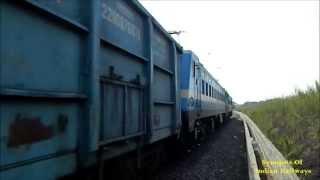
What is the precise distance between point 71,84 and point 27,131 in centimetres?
76

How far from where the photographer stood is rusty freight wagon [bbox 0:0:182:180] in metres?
2.88

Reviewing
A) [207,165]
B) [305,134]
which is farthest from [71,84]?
[305,134]

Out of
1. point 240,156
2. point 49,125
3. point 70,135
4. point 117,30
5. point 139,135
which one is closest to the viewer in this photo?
point 49,125

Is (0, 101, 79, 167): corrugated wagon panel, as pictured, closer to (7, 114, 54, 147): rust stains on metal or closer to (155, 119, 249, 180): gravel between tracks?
(7, 114, 54, 147): rust stains on metal

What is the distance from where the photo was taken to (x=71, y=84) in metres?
3.69

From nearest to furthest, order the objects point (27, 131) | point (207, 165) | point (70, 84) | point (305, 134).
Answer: point (27, 131) → point (70, 84) → point (207, 165) → point (305, 134)

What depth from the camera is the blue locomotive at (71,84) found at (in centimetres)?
288

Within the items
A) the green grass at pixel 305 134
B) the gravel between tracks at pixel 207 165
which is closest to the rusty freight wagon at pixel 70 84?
the gravel between tracks at pixel 207 165

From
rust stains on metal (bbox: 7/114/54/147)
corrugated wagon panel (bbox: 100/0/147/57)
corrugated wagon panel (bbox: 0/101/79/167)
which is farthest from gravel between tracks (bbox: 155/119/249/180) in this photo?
rust stains on metal (bbox: 7/114/54/147)

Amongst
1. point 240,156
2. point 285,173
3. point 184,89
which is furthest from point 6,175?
point 240,156

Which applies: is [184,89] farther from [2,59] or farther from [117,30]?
[2,59]

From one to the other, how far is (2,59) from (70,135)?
3.72 ft

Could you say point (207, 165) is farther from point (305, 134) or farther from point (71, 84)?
point (71, 84)

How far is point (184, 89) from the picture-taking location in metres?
11.0
